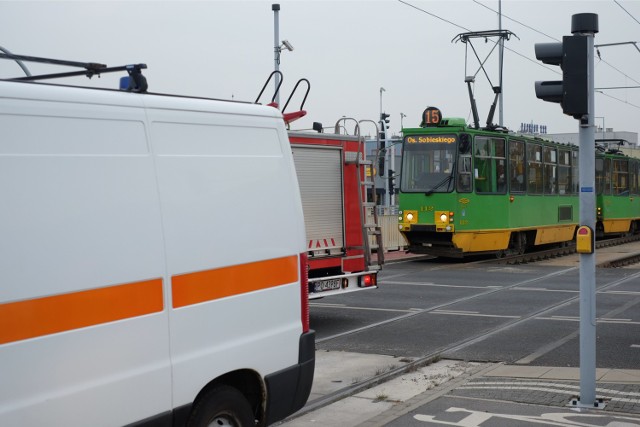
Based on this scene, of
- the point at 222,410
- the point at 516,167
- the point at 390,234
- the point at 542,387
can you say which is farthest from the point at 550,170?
the point at 222,410

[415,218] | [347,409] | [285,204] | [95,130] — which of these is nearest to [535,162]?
[415,218]

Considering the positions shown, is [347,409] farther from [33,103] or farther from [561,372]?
[33,103]

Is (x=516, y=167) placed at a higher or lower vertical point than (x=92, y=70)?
lower

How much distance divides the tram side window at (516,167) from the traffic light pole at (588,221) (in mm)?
17415

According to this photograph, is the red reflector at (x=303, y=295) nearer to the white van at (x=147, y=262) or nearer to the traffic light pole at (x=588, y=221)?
the white van at (x=147, y=262)

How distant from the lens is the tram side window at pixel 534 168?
2620cm

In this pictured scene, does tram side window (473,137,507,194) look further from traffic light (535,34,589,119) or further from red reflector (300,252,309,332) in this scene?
red reflector (300,252,309,332)

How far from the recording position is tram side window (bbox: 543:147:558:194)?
27609mm

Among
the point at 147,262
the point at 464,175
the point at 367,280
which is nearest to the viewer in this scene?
the point at 147,262

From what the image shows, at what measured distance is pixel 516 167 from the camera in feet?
83.0

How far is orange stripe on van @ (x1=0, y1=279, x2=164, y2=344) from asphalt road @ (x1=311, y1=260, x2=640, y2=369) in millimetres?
6288

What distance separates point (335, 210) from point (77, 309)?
8.61 meters

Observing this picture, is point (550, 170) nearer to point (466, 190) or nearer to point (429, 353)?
point (466, 190)

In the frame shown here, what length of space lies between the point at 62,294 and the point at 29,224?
37 centimetres
